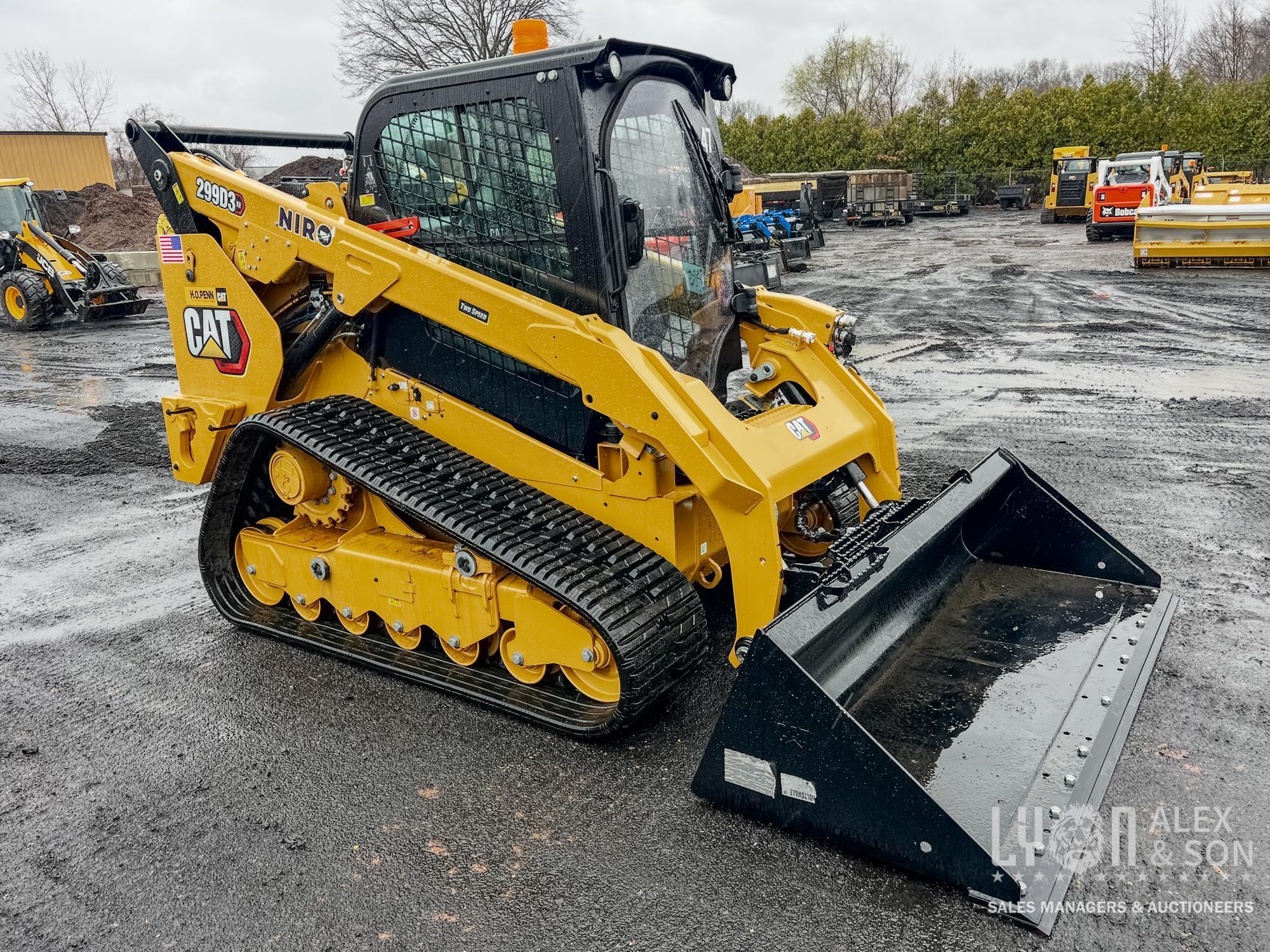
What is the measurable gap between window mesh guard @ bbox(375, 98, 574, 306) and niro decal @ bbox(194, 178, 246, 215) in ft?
2.39

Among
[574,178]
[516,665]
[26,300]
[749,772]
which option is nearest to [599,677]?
[516,665]

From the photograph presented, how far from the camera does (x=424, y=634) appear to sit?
441 cm

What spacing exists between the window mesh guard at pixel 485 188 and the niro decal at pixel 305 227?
0.33 metres

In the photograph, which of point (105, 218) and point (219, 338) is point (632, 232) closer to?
point (219, 338)

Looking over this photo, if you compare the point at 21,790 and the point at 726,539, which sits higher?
the point at 726,539

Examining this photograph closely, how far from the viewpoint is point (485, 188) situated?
4047 millimetres

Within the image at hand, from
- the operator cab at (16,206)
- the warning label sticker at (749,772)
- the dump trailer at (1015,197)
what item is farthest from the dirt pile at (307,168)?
the warning label sticker at (749,772)

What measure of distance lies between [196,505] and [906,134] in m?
40.0

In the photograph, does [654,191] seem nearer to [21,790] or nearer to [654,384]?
[654,384]

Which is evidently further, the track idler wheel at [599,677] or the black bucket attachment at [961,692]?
the track idler wheel at [599,677]

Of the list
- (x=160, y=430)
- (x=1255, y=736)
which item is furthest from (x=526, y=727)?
(x=160, y=430)

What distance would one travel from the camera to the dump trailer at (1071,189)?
29.6 meters

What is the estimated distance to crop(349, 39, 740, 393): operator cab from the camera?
12.3ft

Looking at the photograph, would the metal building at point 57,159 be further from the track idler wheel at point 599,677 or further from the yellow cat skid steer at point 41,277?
the track idler wheel at point 599,677
